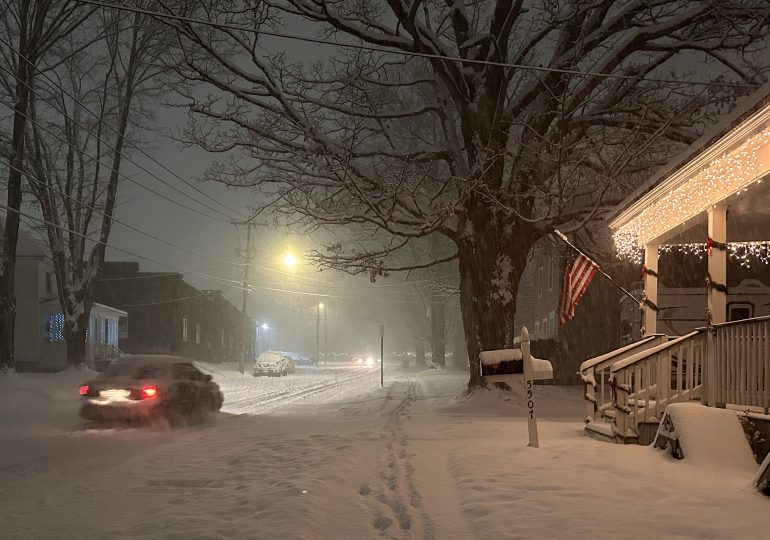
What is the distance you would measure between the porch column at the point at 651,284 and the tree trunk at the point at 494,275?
22.2 ft

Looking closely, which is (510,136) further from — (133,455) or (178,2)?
(133,455)

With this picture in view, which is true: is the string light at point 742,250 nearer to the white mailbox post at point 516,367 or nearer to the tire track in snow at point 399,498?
the white mailbox post at point 516,367

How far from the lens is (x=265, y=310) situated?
5384 inches

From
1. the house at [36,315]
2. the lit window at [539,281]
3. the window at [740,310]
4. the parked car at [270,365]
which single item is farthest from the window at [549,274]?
the house at [36,315]

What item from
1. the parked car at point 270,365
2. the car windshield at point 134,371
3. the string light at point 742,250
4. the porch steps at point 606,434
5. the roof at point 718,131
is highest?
the roof at point 718,131

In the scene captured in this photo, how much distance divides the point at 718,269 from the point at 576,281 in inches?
156

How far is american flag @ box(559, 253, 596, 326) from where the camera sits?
13219 mm

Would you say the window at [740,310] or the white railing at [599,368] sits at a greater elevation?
the window at [740,310]

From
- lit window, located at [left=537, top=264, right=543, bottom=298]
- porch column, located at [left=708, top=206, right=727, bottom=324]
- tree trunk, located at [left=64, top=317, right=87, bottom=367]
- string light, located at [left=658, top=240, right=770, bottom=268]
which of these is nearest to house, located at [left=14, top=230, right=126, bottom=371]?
tree trunk, located at [left=64, top=317, right=87, bottom=367]

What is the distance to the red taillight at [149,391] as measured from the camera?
1413cm

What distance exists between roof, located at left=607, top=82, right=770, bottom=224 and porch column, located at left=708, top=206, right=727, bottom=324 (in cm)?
80

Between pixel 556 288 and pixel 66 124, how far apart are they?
72.8 feet

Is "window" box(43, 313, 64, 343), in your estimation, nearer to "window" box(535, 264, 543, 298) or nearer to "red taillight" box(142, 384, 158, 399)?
"window" box(535, 264, 543, 298)

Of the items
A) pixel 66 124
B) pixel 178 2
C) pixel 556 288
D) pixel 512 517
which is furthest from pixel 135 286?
pixel 512 517
